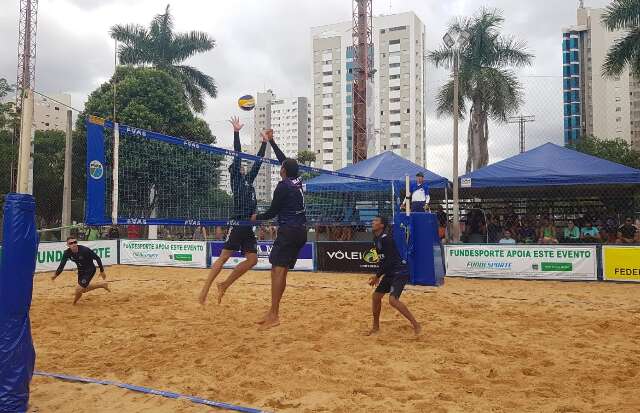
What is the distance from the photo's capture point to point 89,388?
4430 millimetres

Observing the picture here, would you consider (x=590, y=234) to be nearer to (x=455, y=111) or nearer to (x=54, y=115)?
(x=455, y=111)

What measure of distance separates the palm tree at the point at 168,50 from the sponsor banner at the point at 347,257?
58.1 feet

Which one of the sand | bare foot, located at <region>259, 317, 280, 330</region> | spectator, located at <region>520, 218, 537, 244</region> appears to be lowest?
the sand

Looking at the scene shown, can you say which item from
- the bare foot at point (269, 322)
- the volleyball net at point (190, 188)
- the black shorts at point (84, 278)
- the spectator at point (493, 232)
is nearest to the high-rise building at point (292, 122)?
the volleyball net at point (190, 188)

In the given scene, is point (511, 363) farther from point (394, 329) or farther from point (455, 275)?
point (455, 275)

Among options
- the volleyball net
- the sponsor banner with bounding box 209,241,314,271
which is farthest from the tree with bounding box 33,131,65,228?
the sponsor banner with bounding box 209,241,314,271

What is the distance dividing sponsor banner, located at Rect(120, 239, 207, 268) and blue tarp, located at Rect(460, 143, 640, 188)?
8879 millimetres

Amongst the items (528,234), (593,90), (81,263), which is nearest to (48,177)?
(81,263)

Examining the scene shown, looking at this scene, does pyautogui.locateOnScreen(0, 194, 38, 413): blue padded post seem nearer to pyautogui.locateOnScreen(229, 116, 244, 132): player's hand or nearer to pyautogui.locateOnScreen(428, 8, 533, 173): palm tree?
pyautogui.locateOnScreen(229, 116, 244, 132): player's hand

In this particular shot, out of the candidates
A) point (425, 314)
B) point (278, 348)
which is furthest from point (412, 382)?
point (425, 314)

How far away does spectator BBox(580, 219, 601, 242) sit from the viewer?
14.5 meters

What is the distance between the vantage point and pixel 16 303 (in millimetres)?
3766

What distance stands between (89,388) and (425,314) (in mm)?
5105

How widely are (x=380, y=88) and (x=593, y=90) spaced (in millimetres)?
33544
